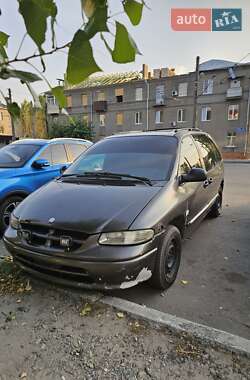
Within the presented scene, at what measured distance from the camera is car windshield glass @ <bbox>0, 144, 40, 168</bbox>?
17.3 ft

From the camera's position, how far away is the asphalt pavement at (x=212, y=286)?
103 inches

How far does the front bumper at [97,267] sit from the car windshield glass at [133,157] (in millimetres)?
1118

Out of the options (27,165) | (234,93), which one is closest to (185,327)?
(27,165)

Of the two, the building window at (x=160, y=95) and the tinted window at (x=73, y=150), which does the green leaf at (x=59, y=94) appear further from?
the building window at (x=160, y=95)

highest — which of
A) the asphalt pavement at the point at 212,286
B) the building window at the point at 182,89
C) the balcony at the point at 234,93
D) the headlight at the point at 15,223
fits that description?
the building window at the point at 182,89

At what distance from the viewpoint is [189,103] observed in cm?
3112

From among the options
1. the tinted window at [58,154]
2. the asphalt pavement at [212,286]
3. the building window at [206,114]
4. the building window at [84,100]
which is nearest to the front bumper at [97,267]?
the asphalt pavement at [212,286]

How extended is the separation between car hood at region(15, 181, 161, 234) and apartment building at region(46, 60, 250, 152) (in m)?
25.5

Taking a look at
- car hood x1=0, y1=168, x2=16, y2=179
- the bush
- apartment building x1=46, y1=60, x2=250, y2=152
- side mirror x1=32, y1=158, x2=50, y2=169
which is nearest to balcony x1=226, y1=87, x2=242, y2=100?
apartment building x1=46, y1=60, x2=250, y2=152

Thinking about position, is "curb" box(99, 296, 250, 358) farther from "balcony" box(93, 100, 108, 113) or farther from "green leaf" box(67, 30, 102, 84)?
"balcony" box(93, 100, 108, 113)

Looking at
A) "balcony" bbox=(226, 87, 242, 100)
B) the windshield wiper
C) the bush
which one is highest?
"balcony" bbox=(226, 87, 242, 100)

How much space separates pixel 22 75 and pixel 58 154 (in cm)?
534

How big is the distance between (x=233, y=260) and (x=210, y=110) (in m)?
29.6

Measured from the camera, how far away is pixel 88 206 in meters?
2.78
